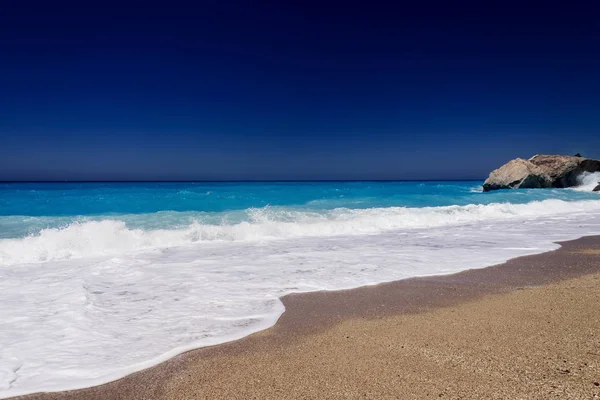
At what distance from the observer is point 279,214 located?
54.4 feet

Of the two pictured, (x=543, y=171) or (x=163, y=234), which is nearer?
(x=163, y=234)

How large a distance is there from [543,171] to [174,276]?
3722cm

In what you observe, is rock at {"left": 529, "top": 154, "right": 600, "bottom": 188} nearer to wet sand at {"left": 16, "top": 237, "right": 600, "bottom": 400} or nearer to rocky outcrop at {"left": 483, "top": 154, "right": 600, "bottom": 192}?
rocky outcrop at {"left": 483, "top": 154, "right": 600, "bottom": 192}

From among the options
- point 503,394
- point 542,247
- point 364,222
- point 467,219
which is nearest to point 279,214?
point 364,222

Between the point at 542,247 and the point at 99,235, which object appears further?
the point at 99,235

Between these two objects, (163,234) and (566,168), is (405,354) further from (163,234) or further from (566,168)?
(566,168)

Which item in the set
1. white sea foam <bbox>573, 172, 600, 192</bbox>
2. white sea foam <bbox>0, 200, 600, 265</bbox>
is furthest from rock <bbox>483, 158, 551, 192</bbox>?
white sea foam <bbox>0, 200, 600, 265</bbox>

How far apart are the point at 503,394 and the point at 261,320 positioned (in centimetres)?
252

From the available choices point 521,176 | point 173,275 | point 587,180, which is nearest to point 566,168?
point 587,180

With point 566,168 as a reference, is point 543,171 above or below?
below

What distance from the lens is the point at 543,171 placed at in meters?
34.6

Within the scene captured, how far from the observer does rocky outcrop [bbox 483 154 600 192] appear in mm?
33906

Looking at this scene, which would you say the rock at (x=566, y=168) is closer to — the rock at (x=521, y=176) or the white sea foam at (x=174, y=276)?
the rock at (x=521, y=176)

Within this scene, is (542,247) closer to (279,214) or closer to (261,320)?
(261,320)
